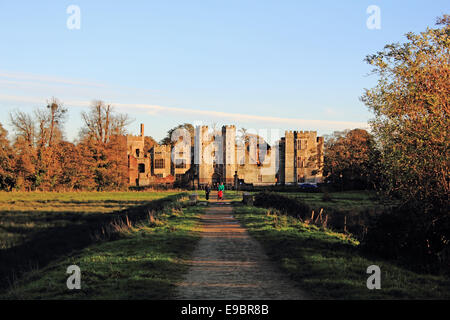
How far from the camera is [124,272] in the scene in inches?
404

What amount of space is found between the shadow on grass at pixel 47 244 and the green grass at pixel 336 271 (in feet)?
25.3

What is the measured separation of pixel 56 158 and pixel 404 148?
6044cm

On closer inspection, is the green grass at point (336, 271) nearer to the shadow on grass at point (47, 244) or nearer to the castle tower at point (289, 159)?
the shadow on grass at point (47, 244)

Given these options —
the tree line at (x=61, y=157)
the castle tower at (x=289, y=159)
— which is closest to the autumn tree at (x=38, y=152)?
the tree line at (x=61, y=157)

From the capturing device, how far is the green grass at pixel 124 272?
28.2 feet

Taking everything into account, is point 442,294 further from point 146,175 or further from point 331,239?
point 146,175

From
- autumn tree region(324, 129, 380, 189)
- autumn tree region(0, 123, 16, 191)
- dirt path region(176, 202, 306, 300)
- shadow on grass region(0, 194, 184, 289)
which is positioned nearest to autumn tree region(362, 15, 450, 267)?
dirt path region(176, 202, 306, 300)

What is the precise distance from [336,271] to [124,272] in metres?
5.00

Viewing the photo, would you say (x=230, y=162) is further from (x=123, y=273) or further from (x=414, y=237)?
(x=123, y=273)

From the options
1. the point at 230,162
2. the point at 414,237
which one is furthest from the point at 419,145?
the point at 230,162

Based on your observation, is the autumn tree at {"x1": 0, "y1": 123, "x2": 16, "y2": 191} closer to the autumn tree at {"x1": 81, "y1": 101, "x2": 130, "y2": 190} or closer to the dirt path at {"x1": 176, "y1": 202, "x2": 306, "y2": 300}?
the autumn tree at {"x1": 81, "y1": 101, "x2": 130, "y2": 190}

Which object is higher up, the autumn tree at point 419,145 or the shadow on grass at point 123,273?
the autumn tree at point 419,145

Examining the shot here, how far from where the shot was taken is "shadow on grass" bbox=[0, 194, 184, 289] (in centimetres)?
1504
